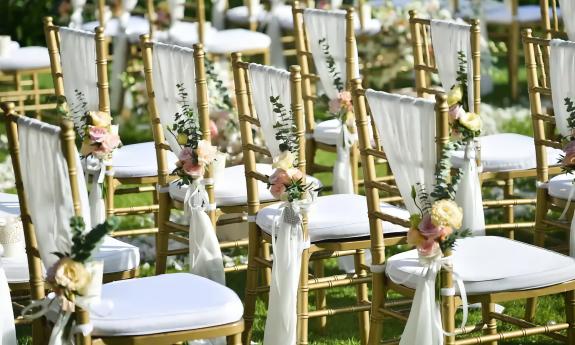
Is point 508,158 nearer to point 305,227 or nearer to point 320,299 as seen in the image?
point 320,299

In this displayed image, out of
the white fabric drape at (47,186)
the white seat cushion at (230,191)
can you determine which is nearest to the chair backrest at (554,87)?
the white seat cushion at (230,191)

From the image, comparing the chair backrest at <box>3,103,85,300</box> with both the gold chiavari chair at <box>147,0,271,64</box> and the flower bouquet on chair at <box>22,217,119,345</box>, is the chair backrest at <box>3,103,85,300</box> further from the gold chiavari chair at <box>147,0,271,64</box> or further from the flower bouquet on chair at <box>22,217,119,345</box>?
the gold chiavari chair at <box>147,0,271,64</box>

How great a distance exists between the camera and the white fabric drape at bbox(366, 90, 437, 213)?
11.5ft

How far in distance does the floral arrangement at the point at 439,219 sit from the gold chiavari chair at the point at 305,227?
579 mm

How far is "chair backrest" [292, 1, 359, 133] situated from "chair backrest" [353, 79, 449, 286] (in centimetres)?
146

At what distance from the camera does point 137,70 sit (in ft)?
29.0

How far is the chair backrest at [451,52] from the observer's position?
4.64 m

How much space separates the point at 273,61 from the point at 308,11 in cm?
414

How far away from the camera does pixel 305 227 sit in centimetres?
409

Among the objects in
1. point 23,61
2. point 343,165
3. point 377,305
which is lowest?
point 377,305

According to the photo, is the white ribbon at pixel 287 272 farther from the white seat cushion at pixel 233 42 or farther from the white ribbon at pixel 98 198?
the white seat cushion at pixel 233 42

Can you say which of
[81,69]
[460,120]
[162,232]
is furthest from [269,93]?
[81,69]

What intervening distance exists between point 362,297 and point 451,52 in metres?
1.01

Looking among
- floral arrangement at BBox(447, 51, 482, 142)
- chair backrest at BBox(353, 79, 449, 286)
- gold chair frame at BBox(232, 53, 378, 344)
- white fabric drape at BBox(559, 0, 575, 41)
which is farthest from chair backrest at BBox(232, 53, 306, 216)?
white fabric drape at BBox(559, 0, 575, 41)
